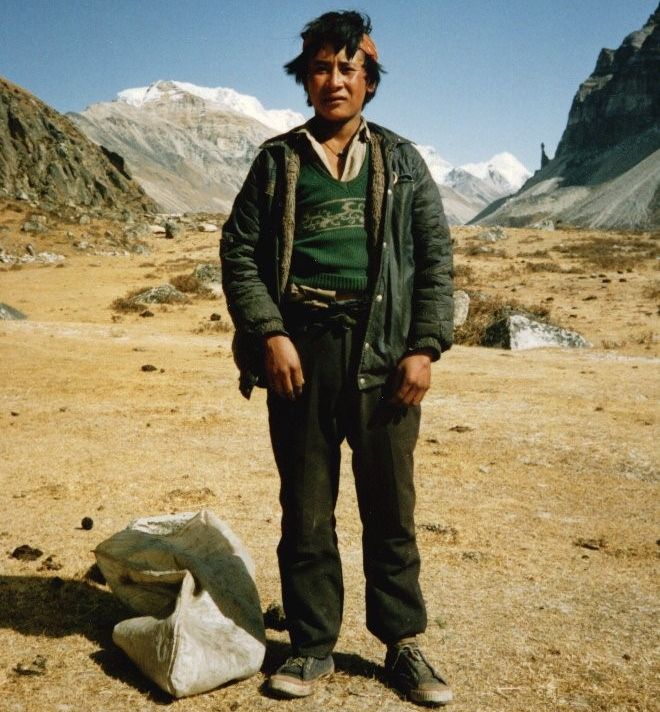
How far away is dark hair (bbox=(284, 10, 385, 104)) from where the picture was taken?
2.22 metres

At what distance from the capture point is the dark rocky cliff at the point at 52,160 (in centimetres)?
5247

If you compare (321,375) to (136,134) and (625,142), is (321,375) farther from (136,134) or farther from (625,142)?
(136,134)

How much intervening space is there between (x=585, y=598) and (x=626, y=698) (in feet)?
2.75

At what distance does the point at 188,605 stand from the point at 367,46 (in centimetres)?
207

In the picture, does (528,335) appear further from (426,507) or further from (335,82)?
(335,82)

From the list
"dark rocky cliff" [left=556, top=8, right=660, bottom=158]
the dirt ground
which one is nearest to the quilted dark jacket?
the dirt ground

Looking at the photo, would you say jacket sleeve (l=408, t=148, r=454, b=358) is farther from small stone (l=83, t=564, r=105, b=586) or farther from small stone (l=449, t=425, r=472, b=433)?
small stone (l=449, t=425, r=472, b=433)

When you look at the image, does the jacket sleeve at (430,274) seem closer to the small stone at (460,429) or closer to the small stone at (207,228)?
the small stone at (460,429)

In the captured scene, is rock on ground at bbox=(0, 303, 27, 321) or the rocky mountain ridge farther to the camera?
the rocky mountain ridge

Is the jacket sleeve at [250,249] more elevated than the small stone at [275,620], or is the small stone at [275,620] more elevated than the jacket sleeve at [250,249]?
the jacket sleeve at [250,249]

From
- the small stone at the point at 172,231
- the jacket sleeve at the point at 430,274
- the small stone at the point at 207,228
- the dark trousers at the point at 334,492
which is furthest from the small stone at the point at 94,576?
the small stone at the point at 207,228

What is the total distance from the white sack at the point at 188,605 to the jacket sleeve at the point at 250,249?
0.98 m

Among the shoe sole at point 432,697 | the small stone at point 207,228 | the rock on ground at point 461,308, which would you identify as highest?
the small stone at point 207,228

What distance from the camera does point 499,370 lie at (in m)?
8.61
